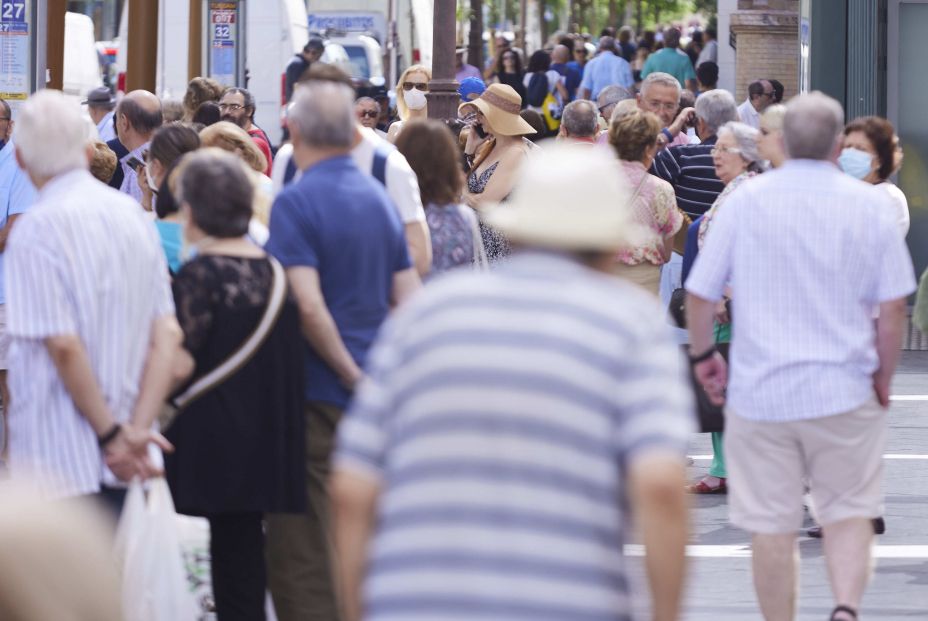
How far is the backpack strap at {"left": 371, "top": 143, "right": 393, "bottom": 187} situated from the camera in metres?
6.48

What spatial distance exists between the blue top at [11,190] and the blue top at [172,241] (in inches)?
109

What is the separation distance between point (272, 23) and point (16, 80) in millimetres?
14082

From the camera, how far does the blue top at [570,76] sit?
27.1 metres

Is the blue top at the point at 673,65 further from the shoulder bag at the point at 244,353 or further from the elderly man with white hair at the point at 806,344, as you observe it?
the shoulder bag at the point at 244,353

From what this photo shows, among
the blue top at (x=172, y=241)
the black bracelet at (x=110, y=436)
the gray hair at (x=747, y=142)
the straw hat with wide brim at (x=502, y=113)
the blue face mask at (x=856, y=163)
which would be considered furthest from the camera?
the straw hat with wide brim at (x=502, y=113)

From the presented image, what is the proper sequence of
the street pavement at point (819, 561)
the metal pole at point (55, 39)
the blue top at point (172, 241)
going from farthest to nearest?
the metal pole at point (55, 39) → the street pavement at point (819, 561) → the blue top at point (172, 241)

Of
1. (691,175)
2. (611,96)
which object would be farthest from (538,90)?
(691,175)

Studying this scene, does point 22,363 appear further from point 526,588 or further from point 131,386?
point 526,588

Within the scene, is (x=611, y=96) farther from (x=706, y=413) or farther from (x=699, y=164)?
(x=706, y=413)

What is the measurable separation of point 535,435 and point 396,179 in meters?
3.39

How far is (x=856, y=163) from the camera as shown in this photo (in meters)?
7.94

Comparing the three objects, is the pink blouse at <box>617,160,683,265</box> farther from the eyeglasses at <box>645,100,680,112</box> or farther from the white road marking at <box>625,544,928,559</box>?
the eyeglasses at <box>645,100,680,112</box>

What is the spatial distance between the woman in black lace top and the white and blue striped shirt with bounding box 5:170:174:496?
27 cm

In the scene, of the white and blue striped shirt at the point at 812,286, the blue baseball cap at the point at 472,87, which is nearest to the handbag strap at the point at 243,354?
the white and blue striped shirt at the point at 812,286
